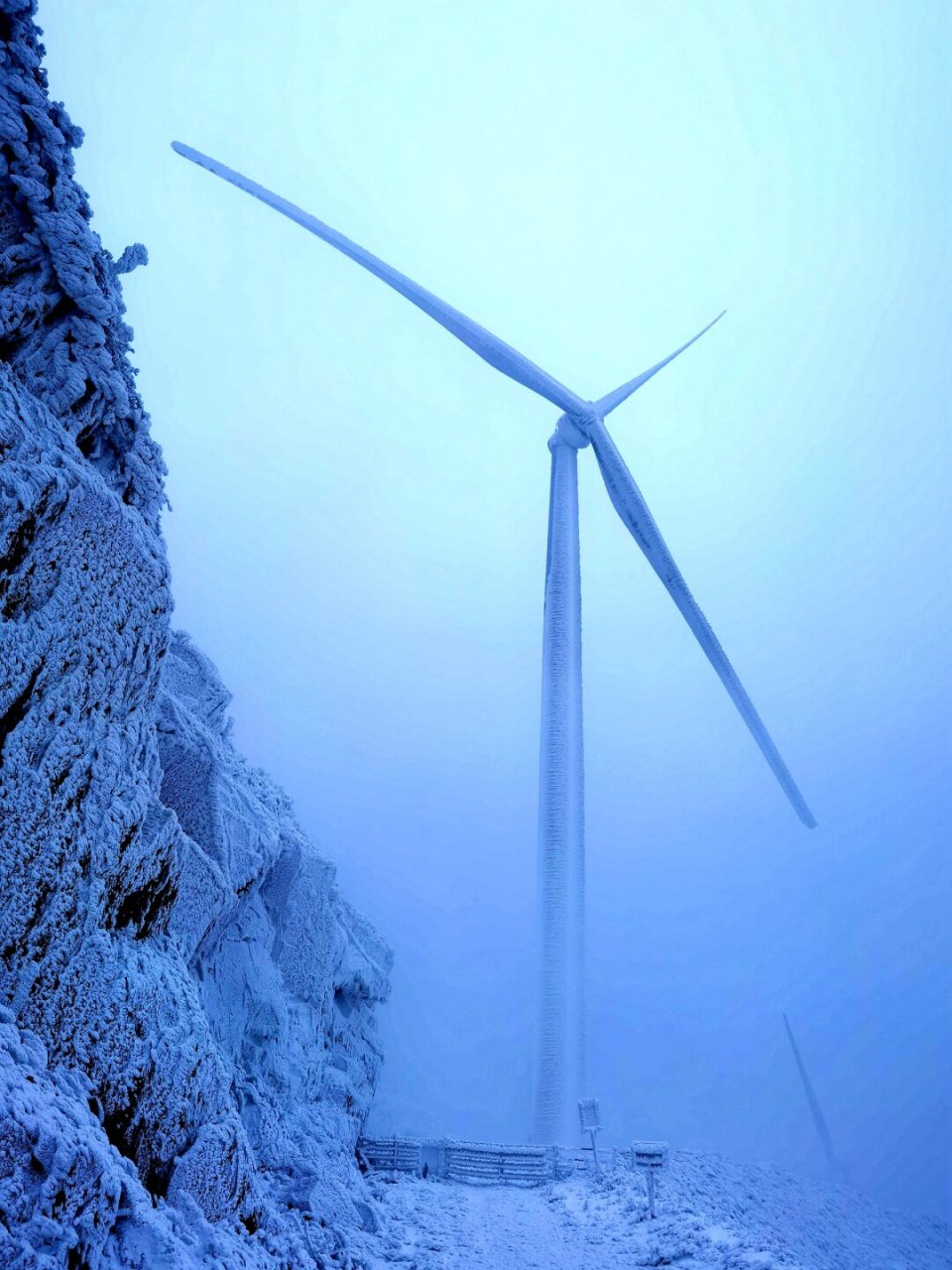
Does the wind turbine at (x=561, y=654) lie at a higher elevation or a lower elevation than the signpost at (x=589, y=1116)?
higher

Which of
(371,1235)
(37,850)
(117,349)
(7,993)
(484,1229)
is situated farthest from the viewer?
(484,1229)

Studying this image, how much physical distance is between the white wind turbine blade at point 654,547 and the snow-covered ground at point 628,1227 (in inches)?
642

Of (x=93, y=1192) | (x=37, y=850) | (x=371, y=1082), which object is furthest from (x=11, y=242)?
(x=371, y=1082)

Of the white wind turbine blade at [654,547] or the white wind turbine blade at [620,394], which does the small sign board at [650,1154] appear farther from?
the white wind turbine blade at [620,394]

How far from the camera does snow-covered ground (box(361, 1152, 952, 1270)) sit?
1071cm

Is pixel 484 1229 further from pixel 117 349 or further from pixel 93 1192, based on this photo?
pixel 117 349

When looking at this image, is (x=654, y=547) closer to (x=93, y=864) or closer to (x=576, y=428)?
(x=576, y=428)

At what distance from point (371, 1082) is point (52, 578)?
908 inches

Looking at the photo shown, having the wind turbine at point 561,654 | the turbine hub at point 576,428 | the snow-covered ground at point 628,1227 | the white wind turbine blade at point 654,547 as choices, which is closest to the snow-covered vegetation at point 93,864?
the snow-covered ground at point 628,1227

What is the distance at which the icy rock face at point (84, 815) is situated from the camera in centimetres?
511

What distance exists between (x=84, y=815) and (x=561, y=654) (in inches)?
883

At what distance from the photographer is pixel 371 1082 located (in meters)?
→ 24.7

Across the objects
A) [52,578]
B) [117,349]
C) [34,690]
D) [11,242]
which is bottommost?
[34,690]

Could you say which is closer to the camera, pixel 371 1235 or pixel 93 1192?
pixel 93 1192
